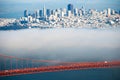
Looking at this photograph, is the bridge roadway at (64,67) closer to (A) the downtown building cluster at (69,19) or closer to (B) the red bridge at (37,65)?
(B) the red bridge at (37,65)

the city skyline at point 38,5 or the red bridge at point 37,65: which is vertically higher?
the city skyline at point 38,5

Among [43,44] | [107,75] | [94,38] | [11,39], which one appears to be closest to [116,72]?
[107,75]

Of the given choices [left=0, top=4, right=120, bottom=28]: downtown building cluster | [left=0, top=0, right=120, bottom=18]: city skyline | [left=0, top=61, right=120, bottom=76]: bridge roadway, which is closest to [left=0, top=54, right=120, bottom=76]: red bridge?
A: [left=0, top=61, right=120, bottom=76]: bridge roadway

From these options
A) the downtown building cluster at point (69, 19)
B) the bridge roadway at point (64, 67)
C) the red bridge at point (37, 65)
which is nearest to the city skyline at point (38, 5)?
the downtown building cluster at point (69, 19)

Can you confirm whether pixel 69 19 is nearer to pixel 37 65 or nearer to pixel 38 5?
pixel 38 5

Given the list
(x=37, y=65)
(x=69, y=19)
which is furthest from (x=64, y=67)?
(x=69, y=19)

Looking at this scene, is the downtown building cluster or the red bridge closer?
the red bridge

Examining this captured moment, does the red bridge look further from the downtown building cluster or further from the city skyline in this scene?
the city skyline

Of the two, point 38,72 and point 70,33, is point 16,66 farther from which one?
point 70,33
